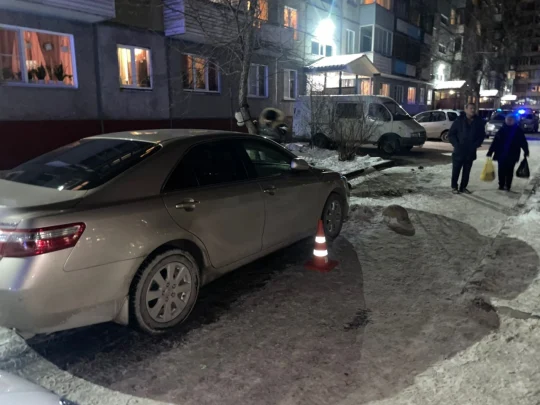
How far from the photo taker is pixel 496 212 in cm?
732

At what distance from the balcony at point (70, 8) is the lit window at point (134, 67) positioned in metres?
1.65

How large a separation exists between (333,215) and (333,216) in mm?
14

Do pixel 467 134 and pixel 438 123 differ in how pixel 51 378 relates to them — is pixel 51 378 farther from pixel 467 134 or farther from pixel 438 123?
pixel 438 123

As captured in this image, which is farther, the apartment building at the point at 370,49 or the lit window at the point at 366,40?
the lit window at the point at 366,40

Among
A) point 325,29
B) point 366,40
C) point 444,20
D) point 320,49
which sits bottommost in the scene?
point 320,49

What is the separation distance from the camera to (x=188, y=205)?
3488 millimetres

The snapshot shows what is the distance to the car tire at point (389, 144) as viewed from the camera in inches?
615

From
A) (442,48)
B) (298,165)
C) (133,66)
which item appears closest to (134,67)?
(133,66)

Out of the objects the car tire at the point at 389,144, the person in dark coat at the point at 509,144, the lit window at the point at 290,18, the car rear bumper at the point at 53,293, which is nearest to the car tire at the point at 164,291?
the car rear bumper at the point at 53,293

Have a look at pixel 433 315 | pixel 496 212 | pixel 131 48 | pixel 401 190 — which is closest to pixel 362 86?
pixel 131 48

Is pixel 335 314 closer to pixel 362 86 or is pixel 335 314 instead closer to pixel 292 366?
pixel 292 366

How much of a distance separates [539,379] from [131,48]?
13.8 m

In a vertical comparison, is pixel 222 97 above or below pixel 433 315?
above

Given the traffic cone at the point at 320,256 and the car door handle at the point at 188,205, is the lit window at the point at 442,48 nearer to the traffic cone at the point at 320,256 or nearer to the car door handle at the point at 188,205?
the traffic cone at the point at 320,256
